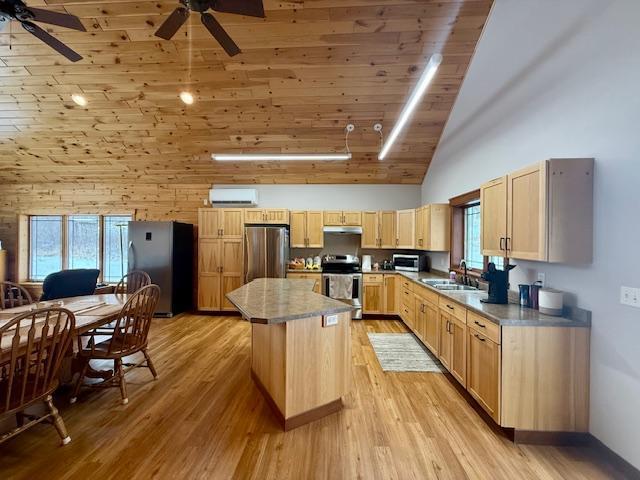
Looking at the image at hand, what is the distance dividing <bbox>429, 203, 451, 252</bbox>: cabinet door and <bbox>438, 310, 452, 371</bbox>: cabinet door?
1.69 m

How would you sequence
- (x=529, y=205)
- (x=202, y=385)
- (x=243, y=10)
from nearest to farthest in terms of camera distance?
(x=243, y=10) → (x=529, y=205) → (x=202, y=385)

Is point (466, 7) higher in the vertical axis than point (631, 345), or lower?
higher

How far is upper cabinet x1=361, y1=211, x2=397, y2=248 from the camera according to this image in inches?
225

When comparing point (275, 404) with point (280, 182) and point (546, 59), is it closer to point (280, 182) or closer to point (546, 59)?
point (546, 59)

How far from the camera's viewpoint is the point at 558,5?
2.35m

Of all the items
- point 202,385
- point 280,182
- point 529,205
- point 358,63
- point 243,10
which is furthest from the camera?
point 280,182

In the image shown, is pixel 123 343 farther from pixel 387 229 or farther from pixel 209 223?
pixel 387 229

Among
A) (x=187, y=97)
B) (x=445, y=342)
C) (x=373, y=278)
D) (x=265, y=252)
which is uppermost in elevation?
(x=187, y=97)

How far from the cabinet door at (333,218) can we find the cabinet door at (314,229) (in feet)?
0.46

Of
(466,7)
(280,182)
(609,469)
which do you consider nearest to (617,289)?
(609,469)

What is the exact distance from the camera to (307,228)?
18.9 ft

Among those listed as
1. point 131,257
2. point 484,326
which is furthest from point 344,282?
point 131,257

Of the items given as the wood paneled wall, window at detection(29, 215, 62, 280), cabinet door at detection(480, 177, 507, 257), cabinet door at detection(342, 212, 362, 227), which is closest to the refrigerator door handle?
the wood paneled wall

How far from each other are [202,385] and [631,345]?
348 centimetres
